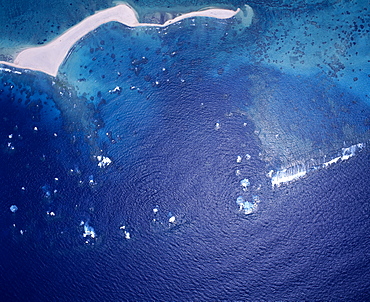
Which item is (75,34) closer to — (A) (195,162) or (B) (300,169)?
(A) (195,162)

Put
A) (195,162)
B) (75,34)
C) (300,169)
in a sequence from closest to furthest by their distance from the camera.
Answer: (300,169) < (195,162) < (75,34)

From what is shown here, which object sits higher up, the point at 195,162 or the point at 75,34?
the point at 75,34

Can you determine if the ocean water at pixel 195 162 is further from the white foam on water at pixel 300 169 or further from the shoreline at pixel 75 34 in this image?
the shoreline at pixel 75 34

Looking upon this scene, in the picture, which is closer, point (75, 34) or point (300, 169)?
point (300, 169)

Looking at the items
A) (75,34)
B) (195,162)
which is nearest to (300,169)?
(195,162)

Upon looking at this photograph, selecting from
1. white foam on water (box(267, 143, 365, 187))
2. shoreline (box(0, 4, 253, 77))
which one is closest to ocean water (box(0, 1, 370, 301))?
white foam on water (box(267, 143, 365, 187))

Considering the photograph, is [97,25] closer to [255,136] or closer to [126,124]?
[126,124]
